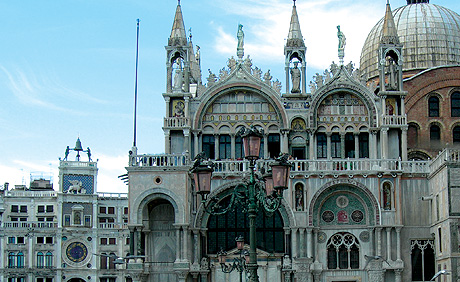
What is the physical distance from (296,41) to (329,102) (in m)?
3.98

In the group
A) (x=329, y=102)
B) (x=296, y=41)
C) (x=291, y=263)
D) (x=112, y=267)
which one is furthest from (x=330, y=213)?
(x=112, y=267)

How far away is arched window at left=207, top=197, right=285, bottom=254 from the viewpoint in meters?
48.2

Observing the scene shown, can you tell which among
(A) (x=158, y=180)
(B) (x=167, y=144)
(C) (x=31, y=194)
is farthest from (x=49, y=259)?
(A) (x=158, y=180)

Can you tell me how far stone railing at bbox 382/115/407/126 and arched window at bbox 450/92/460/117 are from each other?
7370 millimetres

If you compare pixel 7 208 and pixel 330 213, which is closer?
pixel 330 213

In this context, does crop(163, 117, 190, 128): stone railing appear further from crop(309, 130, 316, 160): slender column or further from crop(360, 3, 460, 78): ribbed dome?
crop(360, 3, 460, 78): ribbed dome

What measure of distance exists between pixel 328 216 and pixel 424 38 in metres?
20.2

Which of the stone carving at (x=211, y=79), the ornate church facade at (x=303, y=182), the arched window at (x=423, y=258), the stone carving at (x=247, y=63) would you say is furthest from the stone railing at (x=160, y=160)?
the arched window at (x=423, y=258)

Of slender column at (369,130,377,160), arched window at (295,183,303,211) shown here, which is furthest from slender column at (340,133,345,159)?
arched window at (295,183,303,211)

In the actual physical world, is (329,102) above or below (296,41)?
below

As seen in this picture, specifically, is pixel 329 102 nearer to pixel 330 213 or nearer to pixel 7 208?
pixel 330 213

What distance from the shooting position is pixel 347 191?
1890 inches

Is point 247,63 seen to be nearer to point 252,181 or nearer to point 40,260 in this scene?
point 252,181

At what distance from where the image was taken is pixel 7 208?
89938 millimetres
